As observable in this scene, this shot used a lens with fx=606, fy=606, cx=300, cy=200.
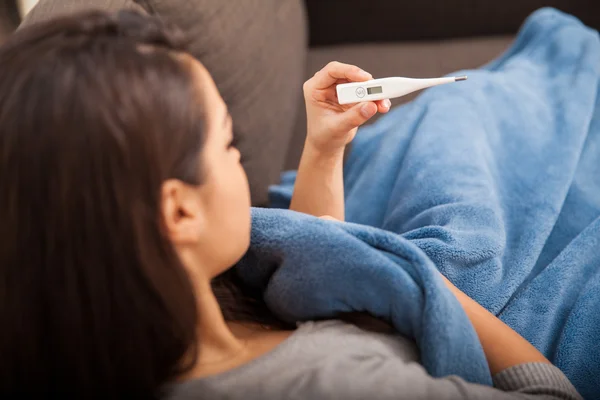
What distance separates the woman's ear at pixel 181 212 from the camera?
0.49 meters

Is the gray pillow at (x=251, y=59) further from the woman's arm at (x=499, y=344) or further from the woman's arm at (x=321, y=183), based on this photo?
the woman's arm at (x=499, y=344)

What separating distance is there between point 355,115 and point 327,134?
2.3 inches

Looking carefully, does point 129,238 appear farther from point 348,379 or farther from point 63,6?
point 63,6

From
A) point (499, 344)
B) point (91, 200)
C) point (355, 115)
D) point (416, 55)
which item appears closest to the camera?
point (91, 200)

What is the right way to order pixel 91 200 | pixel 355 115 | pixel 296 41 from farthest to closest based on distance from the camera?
pixel 296 41, pixel 355 115, pixel 91 200

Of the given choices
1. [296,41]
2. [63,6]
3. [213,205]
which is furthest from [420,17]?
[213,205]

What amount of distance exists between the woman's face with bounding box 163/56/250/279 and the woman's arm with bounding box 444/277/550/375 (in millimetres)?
260

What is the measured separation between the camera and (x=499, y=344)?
1.99ft

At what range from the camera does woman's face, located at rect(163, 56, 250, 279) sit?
506mm

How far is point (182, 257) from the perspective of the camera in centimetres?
52

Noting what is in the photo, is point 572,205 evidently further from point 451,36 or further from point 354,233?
point 451,36

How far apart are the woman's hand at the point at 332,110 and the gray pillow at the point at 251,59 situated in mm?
104

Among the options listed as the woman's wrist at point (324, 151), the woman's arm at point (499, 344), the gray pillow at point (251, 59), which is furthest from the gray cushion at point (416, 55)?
the woman's arm at point (499, 344)

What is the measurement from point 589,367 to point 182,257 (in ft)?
1.51
